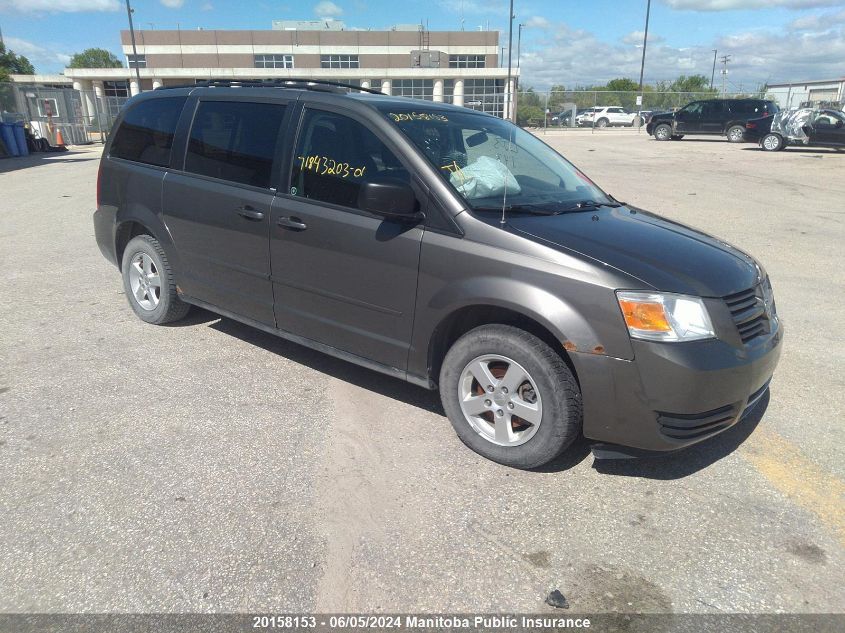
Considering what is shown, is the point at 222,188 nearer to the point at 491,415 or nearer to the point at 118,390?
the point at 118,390

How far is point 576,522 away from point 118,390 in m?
3.02

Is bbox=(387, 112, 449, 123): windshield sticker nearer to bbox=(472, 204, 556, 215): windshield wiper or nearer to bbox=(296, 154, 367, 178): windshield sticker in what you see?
bbox=(296, 154, 367, 178): windshield sticker

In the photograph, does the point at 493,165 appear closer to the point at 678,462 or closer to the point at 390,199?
the point at 390,199

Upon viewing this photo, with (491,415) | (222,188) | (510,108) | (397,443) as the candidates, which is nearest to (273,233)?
(222,188)

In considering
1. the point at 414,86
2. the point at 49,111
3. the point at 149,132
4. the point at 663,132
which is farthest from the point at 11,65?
the point at 149,132

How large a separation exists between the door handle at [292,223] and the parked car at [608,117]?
166ft

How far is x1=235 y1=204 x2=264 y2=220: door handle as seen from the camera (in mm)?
4055

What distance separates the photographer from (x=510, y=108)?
4325 cm

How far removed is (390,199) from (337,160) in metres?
0.72

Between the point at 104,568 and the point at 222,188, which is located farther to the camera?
the point at 222,188

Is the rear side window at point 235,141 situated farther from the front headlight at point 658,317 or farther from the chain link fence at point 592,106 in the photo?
the chain link fence at point 592,106

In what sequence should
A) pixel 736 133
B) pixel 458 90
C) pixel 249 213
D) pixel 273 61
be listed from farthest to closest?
1. pixel 273 61
2. pixel 458 90
3. pixel 736 133
4. pixel 249 213

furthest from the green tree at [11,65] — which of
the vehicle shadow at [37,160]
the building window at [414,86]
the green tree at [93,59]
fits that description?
the vehicle shadow at [37,160]

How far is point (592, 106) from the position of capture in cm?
5000
